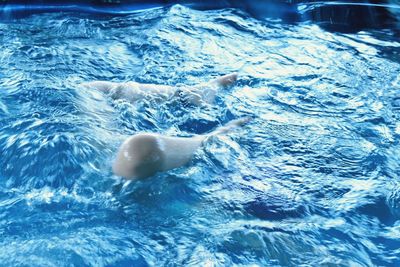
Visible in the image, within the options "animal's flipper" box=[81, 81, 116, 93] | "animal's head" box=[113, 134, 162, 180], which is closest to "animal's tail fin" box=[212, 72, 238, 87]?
"animal's flipper" box=[81, 81, 116, 93]

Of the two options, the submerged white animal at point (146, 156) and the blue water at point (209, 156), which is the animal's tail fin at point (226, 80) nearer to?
the blue water at point (209, 156)

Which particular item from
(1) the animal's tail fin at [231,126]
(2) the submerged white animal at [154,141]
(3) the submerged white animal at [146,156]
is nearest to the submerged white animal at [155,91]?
(2) the submerged white animal at [154,141]

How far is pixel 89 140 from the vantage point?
7.83 ft

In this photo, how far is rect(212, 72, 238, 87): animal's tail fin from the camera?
9.77ft

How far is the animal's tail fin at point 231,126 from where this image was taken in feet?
8.40

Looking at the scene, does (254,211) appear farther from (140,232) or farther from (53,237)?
(53,237)

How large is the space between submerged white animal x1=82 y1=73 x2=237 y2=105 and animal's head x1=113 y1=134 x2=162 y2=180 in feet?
2.13

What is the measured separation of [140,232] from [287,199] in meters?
0.62

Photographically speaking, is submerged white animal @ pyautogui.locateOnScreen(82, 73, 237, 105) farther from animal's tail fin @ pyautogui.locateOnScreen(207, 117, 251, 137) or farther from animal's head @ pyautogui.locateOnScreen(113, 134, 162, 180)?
animal's head @ pyautogui.locateOnScreen(113, 134, 162, 180)

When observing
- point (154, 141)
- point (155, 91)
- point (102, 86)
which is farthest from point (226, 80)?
point (154, 141)

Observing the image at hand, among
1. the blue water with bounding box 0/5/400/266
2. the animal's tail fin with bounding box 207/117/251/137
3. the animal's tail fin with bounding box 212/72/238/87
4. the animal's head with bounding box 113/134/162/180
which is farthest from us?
the animal's tail fin with bounding box 212/72/238/87

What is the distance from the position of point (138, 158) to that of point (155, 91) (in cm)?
77

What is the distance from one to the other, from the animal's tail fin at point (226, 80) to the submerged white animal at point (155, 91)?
0.21 feet

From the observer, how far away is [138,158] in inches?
82.3
